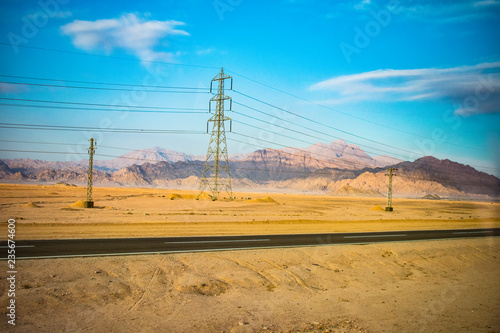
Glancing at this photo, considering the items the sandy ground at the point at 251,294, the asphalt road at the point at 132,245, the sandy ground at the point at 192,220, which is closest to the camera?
the sandy ground at the point at 251,294

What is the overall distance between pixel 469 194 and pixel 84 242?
19475 centimetres

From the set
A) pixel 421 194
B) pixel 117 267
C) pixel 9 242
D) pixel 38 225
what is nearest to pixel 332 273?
pixel 117 267

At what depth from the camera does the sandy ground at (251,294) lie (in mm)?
7597

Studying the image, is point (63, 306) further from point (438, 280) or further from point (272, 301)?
point (438, 280)

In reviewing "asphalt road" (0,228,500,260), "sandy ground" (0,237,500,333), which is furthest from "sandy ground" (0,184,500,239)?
"sandy ground" (0,237,500,333)

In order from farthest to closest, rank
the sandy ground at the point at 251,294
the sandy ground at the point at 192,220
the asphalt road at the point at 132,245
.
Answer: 1. the sandy ground at the point at 192,220
2. the asphalt road at the point at 132,245
3. the sandy ground at the point at 251,294

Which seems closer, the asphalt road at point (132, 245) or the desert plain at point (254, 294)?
the desert plain at point (254, 294)

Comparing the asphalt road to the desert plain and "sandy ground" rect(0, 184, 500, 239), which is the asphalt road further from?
"sandy ground" rect(0, 184, 500, 239)

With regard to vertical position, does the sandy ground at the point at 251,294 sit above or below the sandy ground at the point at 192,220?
above

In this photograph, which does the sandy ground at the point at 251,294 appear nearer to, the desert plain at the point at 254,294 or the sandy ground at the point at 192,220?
the desert plain at the point at 254,294

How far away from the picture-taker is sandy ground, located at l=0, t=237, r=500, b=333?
24.9ft

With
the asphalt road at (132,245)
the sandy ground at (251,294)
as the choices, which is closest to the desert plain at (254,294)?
the sandy ground at (251,294)

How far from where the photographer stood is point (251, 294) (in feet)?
31.9

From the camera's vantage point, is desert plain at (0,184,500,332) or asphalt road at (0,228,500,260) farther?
asphalt road at (0,228,500,260)
